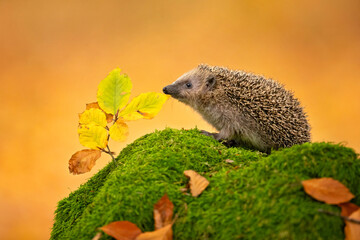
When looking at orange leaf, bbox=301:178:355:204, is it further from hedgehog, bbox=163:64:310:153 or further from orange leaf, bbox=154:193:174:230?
hedgehog, bbox=163:64:310:153

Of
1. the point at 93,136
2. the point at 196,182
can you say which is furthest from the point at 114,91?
the point at 196,182

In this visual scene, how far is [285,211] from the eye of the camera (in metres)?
2.26

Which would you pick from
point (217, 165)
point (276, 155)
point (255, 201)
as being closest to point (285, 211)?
point (255, 201)

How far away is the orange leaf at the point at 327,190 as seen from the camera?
230cm

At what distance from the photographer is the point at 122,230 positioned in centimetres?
242

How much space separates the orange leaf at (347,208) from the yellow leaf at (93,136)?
2.23 metres

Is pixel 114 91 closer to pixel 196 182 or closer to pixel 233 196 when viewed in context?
pixel 196 182

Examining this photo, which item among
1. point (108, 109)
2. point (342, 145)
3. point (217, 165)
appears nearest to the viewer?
point (342, 145)

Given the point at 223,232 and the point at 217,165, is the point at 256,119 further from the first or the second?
the point at 223,232

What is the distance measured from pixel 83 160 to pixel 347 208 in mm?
2451

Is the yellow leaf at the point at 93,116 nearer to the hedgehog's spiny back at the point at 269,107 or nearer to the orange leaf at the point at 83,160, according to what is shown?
the orange leaf at the point at 83,160

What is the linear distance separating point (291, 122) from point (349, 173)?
237cm

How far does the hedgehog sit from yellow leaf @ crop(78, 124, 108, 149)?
178 cm

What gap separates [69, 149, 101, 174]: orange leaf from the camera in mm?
3447
